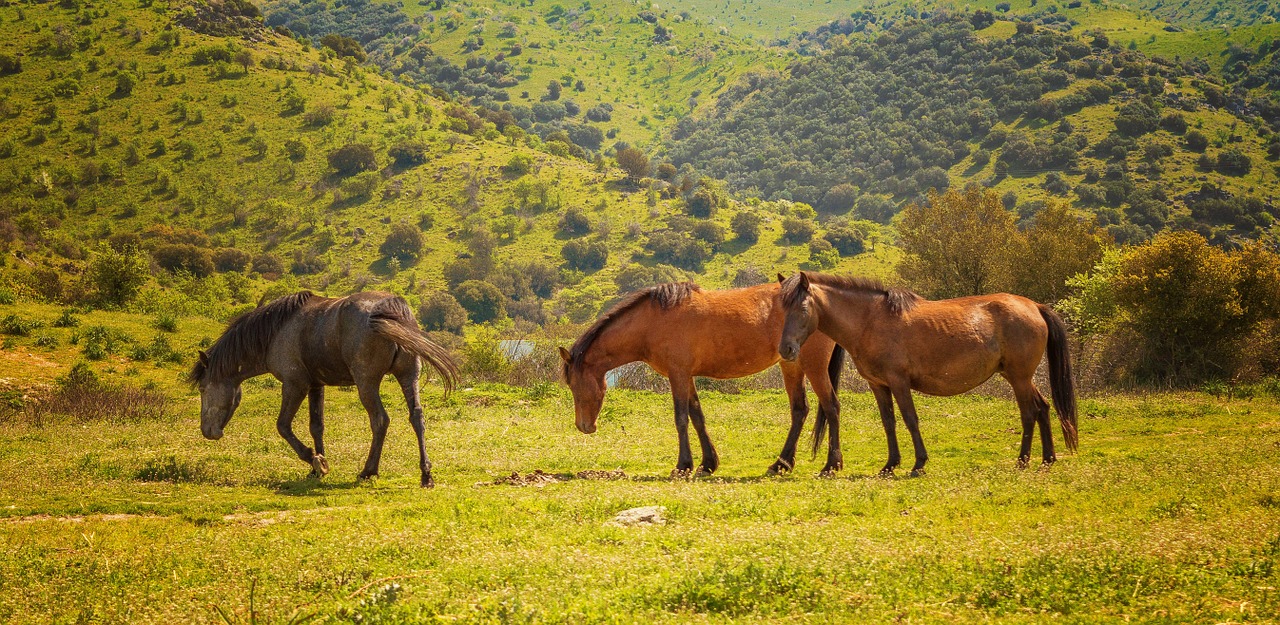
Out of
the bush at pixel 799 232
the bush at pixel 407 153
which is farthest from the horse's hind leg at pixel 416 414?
the bush at pixel 407 153

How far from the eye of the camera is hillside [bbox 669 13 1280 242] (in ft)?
335

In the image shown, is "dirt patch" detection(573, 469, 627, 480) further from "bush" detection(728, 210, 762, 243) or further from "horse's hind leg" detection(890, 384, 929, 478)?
"bush" detection(728, 210, 762, 243)

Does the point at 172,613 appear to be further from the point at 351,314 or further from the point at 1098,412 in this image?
→ the point at 1098,412

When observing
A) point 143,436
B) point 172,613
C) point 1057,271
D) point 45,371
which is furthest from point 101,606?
point 1057,271

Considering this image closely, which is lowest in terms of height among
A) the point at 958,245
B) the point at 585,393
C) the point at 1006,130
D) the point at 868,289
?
the point at 585,393

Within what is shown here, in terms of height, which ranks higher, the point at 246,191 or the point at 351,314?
the point at 246,191

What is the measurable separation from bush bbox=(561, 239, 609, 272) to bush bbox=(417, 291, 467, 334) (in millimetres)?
Answer: 18979

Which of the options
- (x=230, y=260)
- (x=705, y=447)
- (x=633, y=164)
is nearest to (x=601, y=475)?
(x=705, y=447)

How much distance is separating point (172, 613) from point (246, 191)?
98.5 m

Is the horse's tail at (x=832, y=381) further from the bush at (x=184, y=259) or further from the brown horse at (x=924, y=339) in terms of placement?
the bush at (x=184, y=259)

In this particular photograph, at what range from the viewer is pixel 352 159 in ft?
333

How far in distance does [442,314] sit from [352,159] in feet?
102

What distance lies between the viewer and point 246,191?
9519cm

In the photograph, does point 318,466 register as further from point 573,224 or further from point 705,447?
point 573,224
